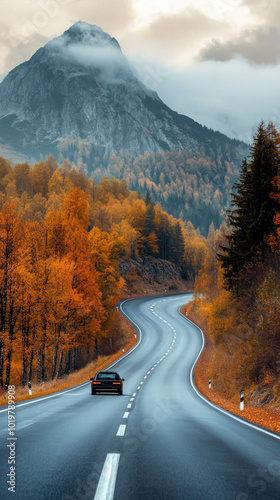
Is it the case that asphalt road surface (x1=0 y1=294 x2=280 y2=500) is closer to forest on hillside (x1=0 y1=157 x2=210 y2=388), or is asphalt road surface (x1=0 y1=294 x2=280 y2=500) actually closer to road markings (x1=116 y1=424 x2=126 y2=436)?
road markings (x1=116 y1=424 x2=126 y2=436)

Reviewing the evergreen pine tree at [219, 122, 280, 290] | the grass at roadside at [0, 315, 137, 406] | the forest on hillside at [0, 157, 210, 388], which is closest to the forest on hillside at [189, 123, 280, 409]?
the evergreen pine tree at [219, 122, 280, 290]

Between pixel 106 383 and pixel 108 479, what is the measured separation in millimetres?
18245

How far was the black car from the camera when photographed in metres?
22.0

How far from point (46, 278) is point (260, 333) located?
15.9 m

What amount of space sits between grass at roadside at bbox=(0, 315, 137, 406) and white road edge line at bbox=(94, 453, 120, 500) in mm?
11764

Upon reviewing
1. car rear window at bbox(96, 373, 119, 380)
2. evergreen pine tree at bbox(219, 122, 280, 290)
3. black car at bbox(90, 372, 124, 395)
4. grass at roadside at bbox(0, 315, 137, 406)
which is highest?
evergreen pine tree at bbox(219, 122, 280, 290)

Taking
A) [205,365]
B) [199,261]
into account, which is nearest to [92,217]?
[199,261]

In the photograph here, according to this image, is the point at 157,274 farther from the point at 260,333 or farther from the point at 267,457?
the point at 267,457

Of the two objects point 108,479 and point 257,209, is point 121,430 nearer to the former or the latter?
point 108,479

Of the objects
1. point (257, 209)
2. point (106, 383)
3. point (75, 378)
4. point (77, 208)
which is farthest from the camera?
point (77, 208)

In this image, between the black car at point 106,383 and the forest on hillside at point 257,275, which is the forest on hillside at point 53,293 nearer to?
the black car at point 106,383

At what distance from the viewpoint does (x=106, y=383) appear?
22281mm

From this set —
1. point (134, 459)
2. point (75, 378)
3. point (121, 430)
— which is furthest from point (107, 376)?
point (134, 459)

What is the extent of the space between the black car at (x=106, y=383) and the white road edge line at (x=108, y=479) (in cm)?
1665
